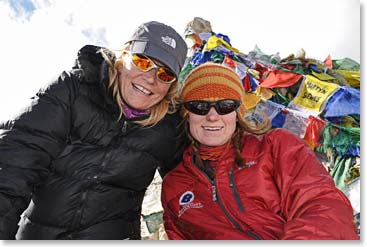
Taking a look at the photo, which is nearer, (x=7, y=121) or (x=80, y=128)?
(x=7, y=121)

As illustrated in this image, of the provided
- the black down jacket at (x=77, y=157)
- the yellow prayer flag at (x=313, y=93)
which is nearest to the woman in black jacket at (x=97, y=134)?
the black down jacket at (x=77, y=157)

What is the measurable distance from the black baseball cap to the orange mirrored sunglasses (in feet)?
0.08

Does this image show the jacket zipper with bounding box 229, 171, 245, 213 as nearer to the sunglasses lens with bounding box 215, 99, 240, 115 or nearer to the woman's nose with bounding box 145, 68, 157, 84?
the sunglasses lens with bounding box 215, 99, 240, 115

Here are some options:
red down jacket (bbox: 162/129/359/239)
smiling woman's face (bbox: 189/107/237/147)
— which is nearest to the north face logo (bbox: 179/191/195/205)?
red down jacket (bbox: 162/129/359/239)

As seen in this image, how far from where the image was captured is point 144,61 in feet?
4.81

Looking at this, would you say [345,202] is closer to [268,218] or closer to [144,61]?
[268,218]

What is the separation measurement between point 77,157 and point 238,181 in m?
0.65

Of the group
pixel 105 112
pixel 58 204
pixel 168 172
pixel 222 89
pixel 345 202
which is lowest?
pixel 58 204

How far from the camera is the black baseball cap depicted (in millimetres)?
1438

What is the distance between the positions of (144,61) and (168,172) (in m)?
0.55

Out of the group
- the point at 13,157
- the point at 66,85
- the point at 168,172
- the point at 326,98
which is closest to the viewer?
the point at 13,157

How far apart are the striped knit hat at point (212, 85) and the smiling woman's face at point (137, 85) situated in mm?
155

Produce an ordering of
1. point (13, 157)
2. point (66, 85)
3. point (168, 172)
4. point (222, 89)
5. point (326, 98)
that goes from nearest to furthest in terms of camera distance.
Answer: point (13, 157), point (66, 85), point (222, 89), point (168, 172), point (326, 98)

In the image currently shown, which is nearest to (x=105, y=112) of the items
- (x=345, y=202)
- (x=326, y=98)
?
(x=345, y=202)
